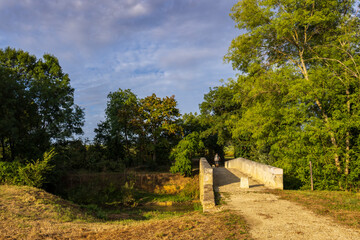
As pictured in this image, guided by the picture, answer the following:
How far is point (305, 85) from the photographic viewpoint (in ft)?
44.4

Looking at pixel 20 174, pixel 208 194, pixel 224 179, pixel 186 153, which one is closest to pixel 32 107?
pixel 20 174

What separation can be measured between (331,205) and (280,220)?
2764 millimetres

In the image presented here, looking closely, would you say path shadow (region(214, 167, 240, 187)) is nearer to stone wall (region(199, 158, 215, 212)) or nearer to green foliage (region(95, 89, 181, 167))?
stone wall (region(199, 158, 215, 212))

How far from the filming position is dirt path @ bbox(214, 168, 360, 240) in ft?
17.5

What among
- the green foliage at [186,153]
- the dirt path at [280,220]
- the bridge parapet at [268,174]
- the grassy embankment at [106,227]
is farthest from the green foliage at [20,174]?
the bridge parapet at [268,174]

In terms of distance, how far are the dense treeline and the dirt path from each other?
19.4 feet

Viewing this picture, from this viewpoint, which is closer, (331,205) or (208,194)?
(331,205)

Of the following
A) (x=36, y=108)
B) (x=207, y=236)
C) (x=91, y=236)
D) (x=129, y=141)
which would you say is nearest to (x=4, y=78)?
(x=36, y=108)

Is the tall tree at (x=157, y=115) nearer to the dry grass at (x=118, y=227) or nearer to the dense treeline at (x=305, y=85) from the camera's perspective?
the dense treeline at (x=305, y=85)

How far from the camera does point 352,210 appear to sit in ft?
24.0

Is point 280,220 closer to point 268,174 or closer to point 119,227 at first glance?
point 119,227

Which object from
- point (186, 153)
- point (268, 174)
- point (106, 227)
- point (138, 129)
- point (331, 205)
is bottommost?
point (106, 227)

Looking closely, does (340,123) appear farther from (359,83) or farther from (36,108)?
(36,108)

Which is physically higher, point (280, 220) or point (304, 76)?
point (304, 76)
